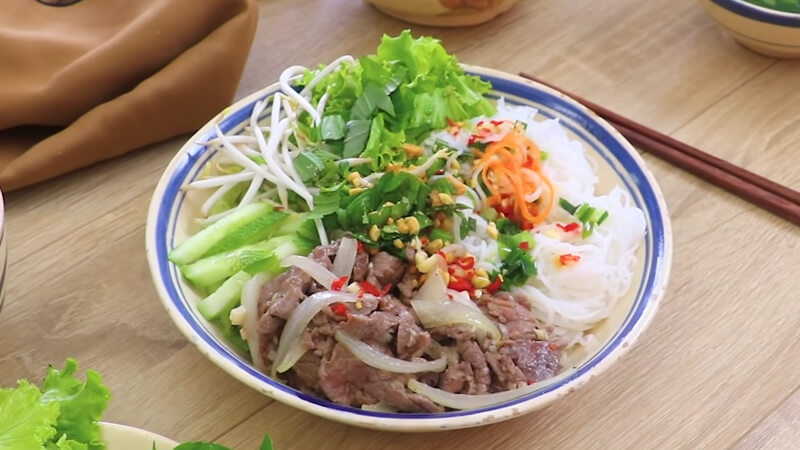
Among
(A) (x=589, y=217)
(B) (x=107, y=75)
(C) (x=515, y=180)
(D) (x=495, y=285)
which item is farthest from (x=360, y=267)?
(B) (x=107, y=75)

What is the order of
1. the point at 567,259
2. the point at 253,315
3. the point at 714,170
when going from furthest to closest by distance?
the point at 714,170
the point at 567,259
the point at 253,315

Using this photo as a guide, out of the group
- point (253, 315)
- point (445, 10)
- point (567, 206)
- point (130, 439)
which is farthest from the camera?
point (445, 10)

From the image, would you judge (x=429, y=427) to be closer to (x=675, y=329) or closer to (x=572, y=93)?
(x=675, y=329)

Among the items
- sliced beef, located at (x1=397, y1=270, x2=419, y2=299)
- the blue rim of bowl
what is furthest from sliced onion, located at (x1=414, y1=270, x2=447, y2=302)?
the blue rim of bowl

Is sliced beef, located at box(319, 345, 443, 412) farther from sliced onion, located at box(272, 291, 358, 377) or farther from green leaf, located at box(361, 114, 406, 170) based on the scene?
green leaf, located at box(361, 114, 406, 170)

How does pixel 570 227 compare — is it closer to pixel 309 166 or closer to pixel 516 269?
pixel 516 269

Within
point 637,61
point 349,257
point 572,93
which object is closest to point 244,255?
point 349,257

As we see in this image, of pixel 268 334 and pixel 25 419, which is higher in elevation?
pixel 25 419
